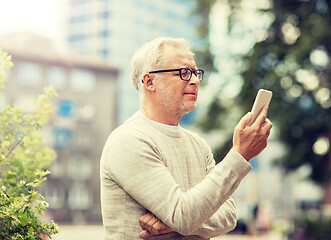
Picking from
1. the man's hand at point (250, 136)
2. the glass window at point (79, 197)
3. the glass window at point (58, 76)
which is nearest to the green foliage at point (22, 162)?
the man's hand at point (250, 136)

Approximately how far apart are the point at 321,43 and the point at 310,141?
278 centimetres

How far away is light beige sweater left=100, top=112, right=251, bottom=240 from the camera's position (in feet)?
6.37

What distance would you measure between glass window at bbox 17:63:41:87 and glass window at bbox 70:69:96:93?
11.3 feet

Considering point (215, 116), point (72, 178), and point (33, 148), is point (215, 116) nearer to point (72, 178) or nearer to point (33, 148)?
point (33, 148)

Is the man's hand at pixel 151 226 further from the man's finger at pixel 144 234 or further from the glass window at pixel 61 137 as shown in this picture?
the glass window at pixel 61 137

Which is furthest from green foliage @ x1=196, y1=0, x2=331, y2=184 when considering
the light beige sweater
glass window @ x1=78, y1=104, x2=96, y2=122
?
glass window @ x1=78, y1=104, x2=96, y2=122

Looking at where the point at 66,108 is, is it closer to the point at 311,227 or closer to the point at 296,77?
the point at 311,227

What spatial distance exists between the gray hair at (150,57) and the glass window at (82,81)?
162ft

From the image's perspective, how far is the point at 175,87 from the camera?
7.20 feet

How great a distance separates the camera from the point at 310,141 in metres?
15.1

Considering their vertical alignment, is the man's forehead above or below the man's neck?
above

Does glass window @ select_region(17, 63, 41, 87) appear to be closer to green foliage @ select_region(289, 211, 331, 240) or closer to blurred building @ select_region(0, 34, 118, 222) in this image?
blurred building @ select_region(0, 34, 118, 222)

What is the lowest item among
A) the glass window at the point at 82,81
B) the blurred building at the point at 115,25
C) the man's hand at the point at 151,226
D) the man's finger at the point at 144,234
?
the glass window at the point at 82,81

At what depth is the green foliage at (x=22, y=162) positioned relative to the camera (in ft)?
7.50
